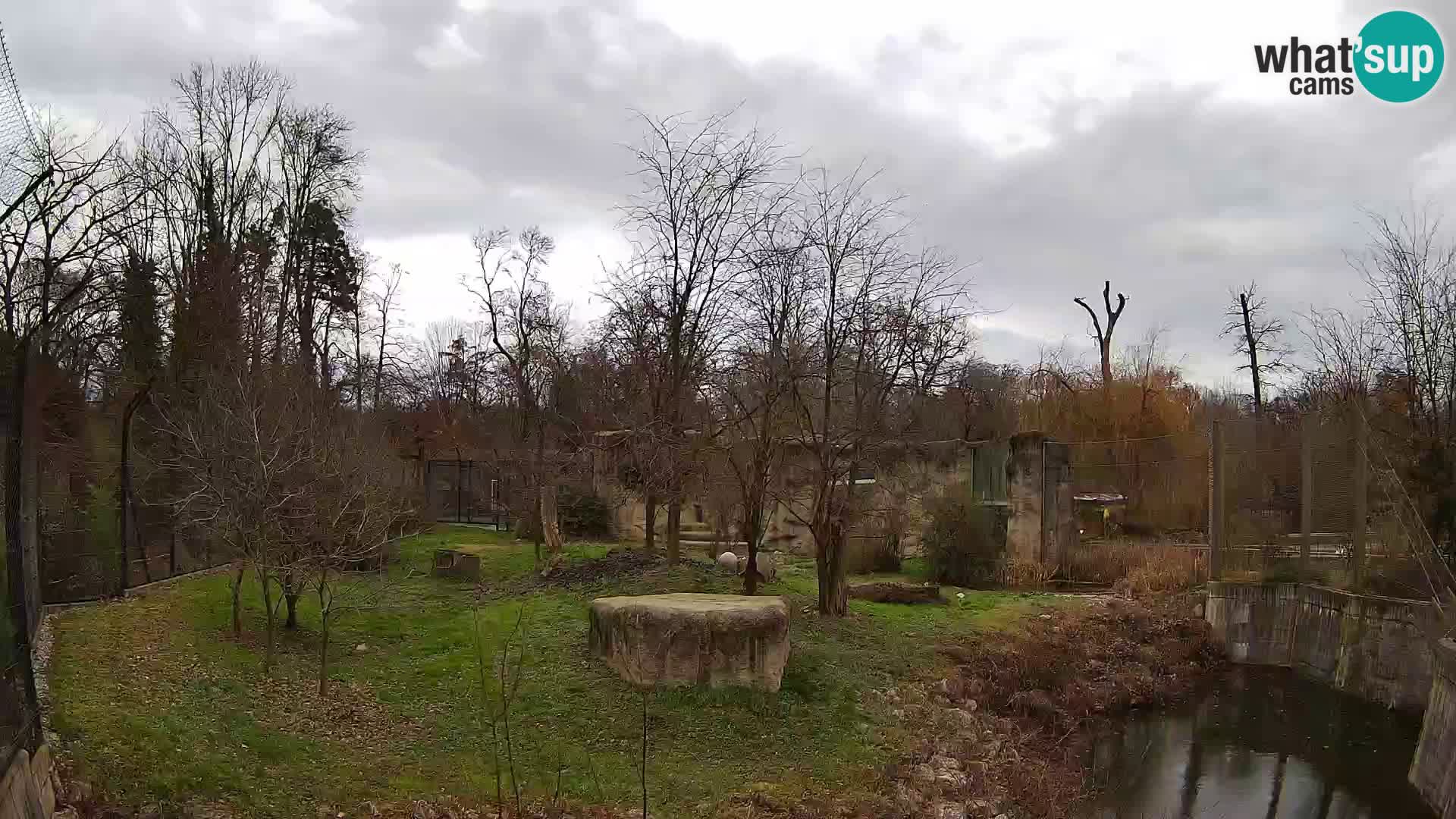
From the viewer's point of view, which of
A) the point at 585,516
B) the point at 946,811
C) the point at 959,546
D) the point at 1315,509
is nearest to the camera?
the point at 946,811

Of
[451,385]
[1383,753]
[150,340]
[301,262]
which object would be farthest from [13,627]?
[451,385]

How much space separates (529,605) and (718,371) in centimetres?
456

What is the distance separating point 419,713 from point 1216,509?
12.9m

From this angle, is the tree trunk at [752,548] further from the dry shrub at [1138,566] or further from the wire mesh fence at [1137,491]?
the wire mesh fence at [1137,491]

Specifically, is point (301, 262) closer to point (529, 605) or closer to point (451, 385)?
Result: point (451, 385)

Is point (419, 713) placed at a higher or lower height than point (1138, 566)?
lower

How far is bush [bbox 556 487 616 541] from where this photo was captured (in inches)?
957

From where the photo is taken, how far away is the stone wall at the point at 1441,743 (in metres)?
9.02

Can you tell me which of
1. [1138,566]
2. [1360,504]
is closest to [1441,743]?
[1360,504]

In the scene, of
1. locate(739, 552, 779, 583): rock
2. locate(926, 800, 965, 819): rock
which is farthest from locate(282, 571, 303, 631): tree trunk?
locate(926, 800, 965, 819): rock

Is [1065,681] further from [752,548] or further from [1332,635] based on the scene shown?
[752,548]

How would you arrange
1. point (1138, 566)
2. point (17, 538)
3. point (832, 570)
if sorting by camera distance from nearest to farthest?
1. point (17, 538)
2. point (832, 570)
3. point (1138, 566)

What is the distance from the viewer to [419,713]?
30.7ft

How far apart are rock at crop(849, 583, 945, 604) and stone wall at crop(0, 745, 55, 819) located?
11.9m
